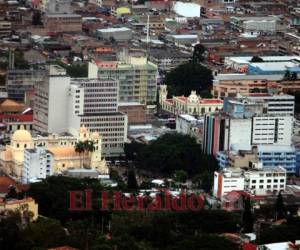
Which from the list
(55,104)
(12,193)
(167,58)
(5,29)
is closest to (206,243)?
(12,193)

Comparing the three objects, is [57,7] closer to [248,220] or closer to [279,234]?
[248,220]

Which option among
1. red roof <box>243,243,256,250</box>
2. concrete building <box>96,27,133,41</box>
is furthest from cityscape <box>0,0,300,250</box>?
concrete building <box>96,27,133,41</box>

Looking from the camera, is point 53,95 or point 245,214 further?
point 53,95

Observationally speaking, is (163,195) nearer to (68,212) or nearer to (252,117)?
(68,212)

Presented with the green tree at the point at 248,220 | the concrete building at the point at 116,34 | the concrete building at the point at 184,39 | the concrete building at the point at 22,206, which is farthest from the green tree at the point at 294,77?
the concrete building at the point at 22,206

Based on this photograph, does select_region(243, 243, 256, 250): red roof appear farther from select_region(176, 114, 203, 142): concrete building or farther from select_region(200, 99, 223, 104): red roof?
select_region(200, 99, 223, 104): red roof

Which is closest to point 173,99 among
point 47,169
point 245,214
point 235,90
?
point 235,90
